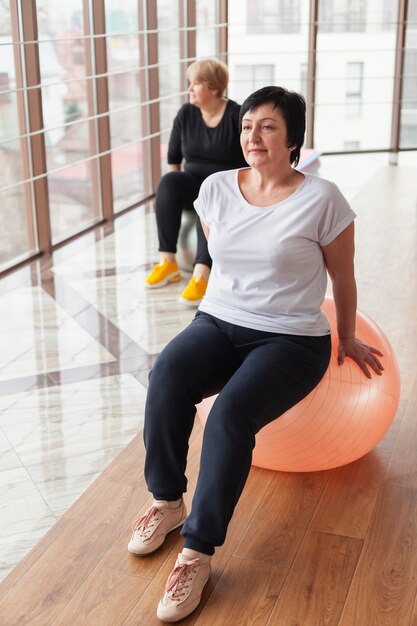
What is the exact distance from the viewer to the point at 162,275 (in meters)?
3.62

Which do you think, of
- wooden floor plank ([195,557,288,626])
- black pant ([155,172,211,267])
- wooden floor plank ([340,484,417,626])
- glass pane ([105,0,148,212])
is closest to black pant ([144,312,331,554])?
wooden floor plank ([195,557,288,626])

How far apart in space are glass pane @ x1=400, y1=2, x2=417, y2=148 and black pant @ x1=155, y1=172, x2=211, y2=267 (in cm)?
310

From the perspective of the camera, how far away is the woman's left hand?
6.72 feet

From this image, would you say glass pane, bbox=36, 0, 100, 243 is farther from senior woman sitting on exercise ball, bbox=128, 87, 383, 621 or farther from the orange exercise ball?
the orange exercise ball

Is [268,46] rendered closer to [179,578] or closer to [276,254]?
[276,254]

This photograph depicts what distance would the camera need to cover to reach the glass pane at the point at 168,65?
5.01 meters

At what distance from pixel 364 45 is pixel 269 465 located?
188 inches

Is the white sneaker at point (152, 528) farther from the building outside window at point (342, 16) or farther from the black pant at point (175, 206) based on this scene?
the building outside window at point (342, 16)

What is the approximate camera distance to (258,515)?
1.99m

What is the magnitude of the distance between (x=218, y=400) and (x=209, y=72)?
1.92 meters

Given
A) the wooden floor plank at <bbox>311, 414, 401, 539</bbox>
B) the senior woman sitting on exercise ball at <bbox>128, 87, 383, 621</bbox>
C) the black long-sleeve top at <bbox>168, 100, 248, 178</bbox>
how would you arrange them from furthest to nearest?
the black long-sleeve top at <bbox>168, 100, 248, 178</bbox>, the wooden floor plank at <bbox>311, 414, 401, 539</bbox>, the senior woman sitting on exercise ball at <bbox>128, 87, 383, 621</bbox>

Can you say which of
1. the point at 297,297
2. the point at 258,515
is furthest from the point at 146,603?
the point at 297,297

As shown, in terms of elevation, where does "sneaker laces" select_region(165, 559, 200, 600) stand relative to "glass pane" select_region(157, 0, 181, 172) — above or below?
below

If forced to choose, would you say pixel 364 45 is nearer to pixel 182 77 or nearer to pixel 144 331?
pixel 182 77
